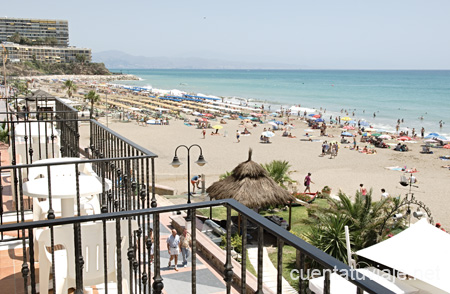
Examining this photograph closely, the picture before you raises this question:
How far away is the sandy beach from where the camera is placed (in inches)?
933

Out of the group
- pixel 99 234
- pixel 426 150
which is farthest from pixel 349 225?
pixel 426 150

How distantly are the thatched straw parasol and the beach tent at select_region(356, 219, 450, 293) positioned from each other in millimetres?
6158

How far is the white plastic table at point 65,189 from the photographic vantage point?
176 inches

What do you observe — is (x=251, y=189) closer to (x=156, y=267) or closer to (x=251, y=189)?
(x=251, y=189)

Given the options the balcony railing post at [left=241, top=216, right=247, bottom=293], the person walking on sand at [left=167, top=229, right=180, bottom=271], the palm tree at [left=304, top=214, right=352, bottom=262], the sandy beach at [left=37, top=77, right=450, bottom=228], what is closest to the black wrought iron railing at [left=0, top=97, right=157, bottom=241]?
the person walking on sand at [left=167, top=229, right=180, bottom=271]

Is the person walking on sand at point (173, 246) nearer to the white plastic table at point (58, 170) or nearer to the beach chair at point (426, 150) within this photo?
the white plastic table at point (58, 170)

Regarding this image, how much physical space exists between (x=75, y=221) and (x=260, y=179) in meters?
12.4

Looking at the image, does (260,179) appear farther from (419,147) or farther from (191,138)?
(419,147)

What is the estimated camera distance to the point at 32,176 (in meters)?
5.83

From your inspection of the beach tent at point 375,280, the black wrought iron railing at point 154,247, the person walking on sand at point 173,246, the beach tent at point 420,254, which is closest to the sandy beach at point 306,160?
the beach tent at point 420,254

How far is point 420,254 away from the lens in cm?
741

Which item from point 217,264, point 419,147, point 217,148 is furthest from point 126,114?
point 217,264

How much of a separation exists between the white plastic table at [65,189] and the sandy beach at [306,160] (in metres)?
16.3

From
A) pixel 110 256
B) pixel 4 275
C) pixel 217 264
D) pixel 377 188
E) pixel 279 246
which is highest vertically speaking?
pixel 279 246
